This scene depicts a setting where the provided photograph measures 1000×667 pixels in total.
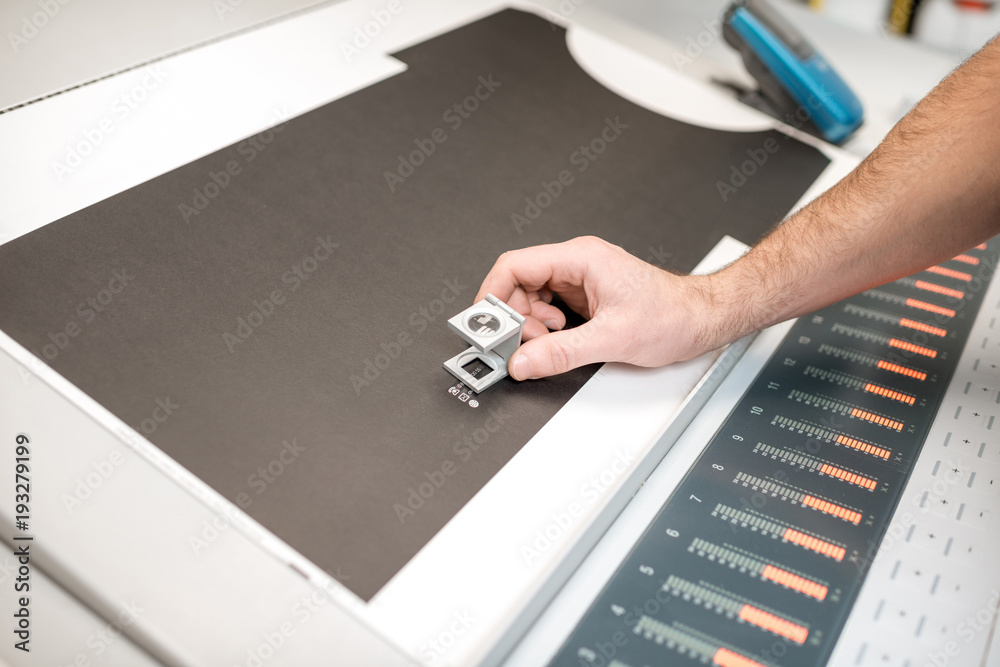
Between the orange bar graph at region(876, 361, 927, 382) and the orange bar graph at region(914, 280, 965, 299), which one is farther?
the orange bar graph at region(914, 280, 965, 299)

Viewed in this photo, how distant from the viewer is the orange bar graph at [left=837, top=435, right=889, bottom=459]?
0.86 meters

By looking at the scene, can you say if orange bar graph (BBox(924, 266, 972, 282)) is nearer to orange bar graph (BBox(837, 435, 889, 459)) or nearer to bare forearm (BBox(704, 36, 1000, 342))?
bare forearm (BBox(704, 36, 1000, 342))

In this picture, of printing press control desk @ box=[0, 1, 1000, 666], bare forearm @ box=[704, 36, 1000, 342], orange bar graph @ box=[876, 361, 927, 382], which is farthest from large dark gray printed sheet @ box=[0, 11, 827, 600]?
orange bar graph @ box=[876, 361, 927, 382]

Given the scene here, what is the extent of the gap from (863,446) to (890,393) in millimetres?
104

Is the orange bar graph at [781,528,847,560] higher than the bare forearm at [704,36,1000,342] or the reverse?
the reverse

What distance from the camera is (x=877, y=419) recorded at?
89 cm

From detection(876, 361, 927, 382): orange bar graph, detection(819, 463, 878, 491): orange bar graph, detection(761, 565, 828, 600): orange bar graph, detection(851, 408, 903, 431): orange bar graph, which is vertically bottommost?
detection(761, 565, 828, 600): orange bar graph

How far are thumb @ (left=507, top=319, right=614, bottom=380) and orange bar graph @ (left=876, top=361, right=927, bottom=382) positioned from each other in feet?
1.16

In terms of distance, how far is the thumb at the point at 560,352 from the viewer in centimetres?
85

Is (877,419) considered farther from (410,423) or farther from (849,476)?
(410,423)

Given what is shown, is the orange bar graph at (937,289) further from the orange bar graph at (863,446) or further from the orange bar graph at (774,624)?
the orange bar graph at (774,624)

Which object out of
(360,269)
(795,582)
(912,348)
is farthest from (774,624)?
(360,269)

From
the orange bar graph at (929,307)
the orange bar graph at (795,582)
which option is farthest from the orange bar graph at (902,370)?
the orange bar graph at (795,582)

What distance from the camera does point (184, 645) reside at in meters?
0.64
